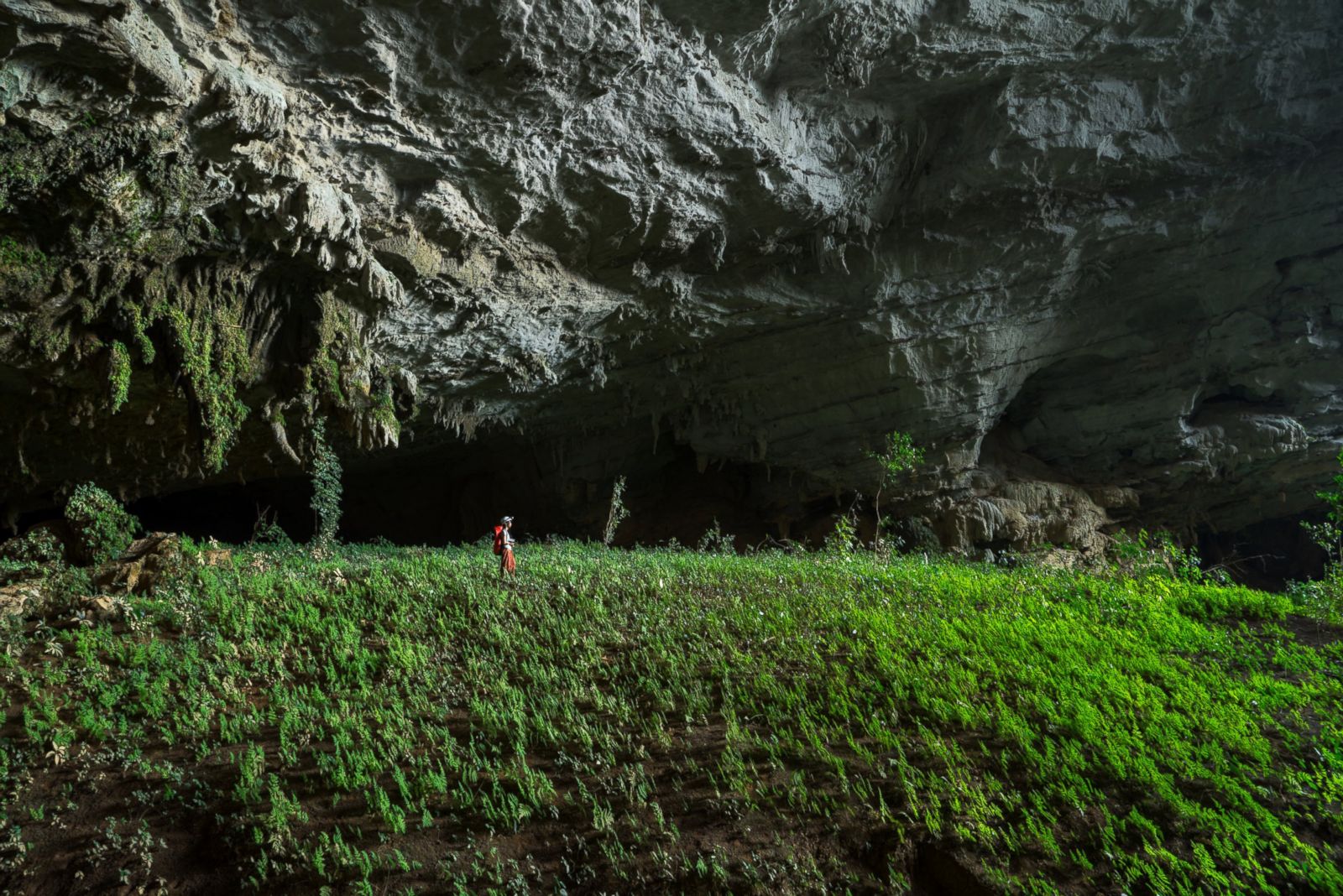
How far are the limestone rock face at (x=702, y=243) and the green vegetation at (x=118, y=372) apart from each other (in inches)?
2.6

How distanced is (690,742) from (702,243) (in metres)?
8.73

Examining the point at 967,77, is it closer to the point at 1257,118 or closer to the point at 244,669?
the point at 1257,118

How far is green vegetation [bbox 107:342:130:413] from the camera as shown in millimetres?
8859

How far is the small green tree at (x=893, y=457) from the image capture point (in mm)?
13641

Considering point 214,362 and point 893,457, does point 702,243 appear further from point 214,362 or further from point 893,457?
point 214,362

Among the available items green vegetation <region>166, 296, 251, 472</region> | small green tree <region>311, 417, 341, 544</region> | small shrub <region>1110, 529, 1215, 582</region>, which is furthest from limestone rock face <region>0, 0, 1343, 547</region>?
small shrub <region>1110, 529, 1215, 582</region>

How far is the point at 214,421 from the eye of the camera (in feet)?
31.4

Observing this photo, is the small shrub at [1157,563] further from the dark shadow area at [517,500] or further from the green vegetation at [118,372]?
the green vegetation at [118,372]

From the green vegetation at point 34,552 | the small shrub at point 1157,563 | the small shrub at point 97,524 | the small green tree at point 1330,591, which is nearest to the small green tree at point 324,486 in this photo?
the small shrub at point 97,524

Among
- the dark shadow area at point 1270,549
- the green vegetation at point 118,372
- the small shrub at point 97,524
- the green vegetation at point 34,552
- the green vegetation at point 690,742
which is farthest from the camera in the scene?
the dark shadow area at point 1270,549

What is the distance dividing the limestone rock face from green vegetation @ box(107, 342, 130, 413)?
66 mm

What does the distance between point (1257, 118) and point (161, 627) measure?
1630cm

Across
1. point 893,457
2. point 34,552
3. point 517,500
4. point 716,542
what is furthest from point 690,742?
point 517,500

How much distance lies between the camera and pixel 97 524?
414 inches
